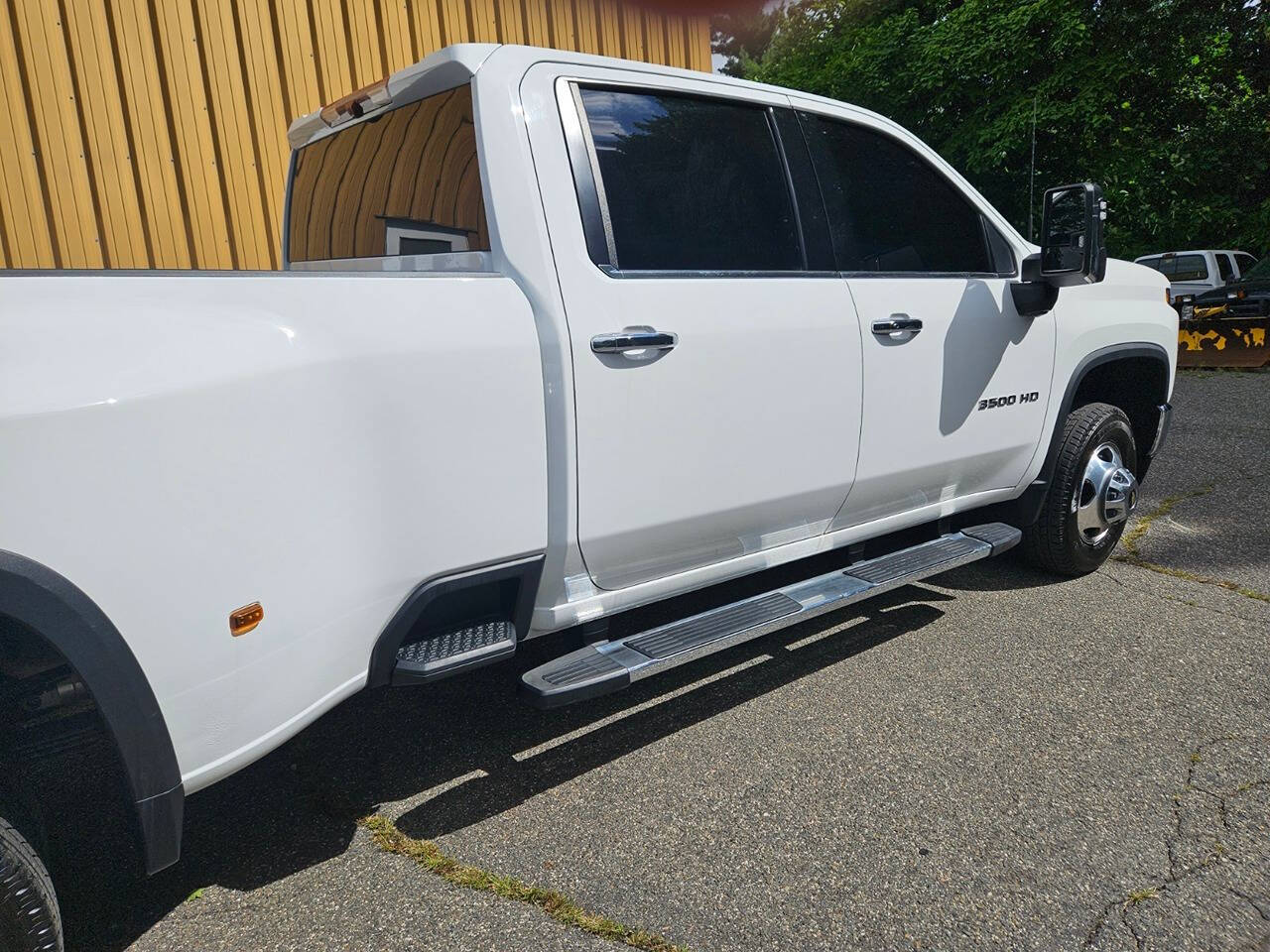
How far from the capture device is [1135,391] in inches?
180

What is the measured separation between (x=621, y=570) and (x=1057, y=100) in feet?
56.0

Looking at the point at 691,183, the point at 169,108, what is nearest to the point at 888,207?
the point at 691,183

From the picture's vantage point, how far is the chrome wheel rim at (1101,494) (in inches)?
163

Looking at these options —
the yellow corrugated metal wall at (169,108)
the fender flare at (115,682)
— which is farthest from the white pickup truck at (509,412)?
the yellow corrugated metal wall at (169,108)

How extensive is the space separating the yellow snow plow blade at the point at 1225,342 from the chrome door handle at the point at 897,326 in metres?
10.1

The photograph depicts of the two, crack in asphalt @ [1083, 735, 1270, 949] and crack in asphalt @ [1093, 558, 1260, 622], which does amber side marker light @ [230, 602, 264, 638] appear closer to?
crack in asphalt @ [1083, 735, 1270, 949]

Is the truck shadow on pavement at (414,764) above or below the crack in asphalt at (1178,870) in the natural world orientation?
above

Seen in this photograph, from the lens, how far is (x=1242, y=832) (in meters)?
2.44

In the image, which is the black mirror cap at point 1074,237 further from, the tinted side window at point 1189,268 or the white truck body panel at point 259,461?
the tinted side window at point 1189,268

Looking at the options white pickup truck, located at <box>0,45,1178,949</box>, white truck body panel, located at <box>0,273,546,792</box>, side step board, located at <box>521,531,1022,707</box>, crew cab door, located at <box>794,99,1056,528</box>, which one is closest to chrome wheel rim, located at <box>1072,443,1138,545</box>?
white pickup truck, located at <box>0,45,1178,949</box>

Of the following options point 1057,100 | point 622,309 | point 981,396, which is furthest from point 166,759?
point 1057,100

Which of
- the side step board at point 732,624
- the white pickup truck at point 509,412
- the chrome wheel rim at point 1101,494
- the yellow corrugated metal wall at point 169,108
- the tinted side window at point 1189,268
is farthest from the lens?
the tinted side window at point 1189,268

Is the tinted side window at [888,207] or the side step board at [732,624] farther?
the tinted side window at [888,207]

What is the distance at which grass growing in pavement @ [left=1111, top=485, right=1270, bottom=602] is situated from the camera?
13.9 ft
